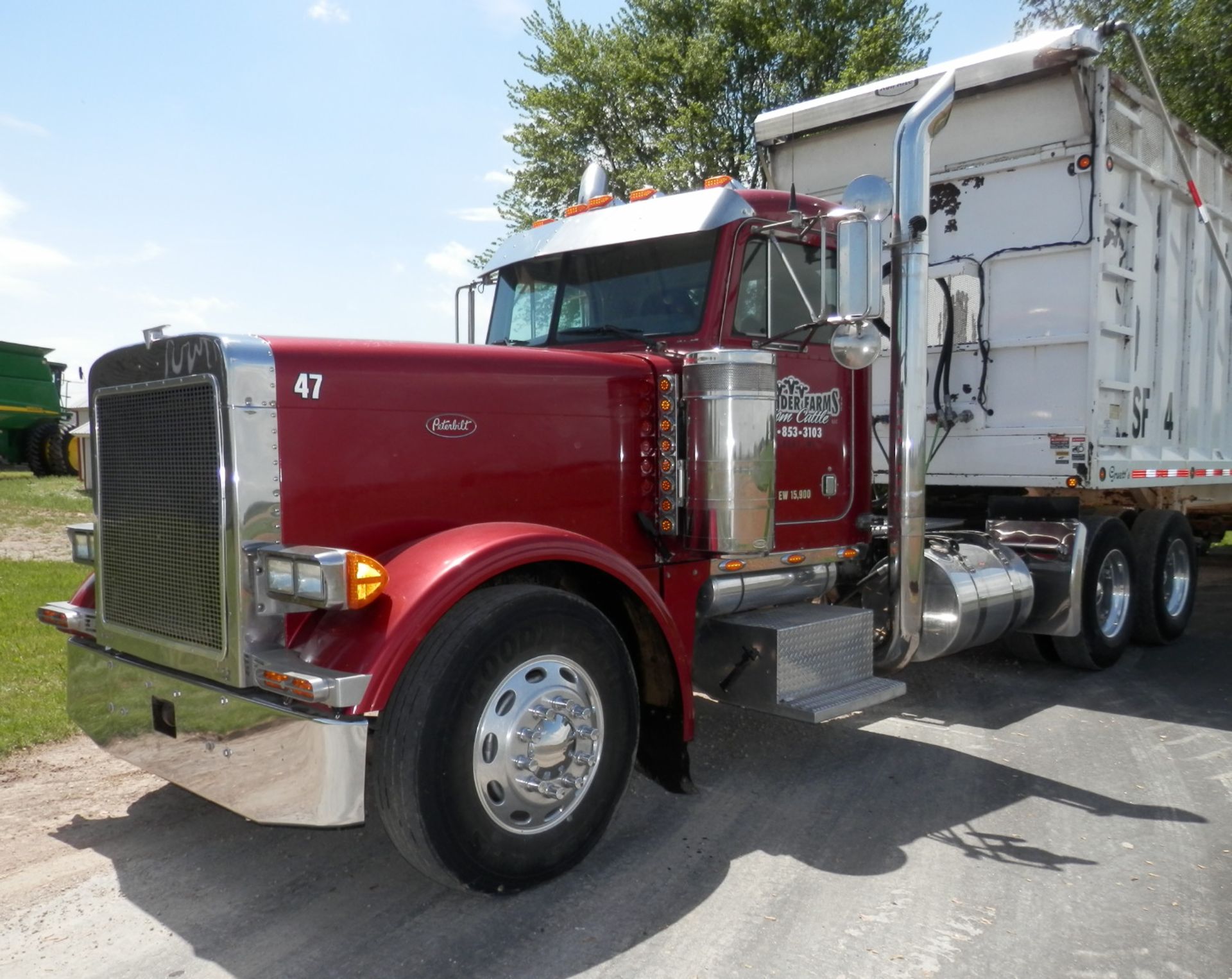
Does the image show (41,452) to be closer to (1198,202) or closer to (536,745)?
(1198,202)

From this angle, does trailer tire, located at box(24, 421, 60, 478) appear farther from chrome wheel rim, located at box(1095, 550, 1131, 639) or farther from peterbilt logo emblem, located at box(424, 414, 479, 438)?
peterbilt logo emblem, located at box(424, 414, 479, 438)

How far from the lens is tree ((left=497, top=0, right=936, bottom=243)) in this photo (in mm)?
19125

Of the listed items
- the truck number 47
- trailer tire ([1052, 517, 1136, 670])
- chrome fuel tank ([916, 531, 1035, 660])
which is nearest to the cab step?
Result: chrome fuel tank ([916, 531, 1035, 660])

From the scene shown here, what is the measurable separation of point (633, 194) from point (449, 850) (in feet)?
9.39

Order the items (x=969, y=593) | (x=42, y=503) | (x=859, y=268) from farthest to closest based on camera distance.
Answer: (x=42, y=503) < (x=969, y=593) < (x=859, y=268)

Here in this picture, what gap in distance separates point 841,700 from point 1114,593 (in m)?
3.40

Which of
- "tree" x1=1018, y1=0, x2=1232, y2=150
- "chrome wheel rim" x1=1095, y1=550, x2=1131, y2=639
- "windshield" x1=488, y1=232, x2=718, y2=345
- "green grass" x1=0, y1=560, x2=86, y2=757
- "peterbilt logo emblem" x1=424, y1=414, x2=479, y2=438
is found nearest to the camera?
"peterbilt logo emblem" x1=424, y1=414, x2=479, y2=438

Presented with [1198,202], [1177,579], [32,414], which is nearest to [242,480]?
[1198,202]

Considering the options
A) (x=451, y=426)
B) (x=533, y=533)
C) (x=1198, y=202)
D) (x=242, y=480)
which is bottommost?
(x=533, y=533)

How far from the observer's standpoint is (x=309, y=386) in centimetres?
314

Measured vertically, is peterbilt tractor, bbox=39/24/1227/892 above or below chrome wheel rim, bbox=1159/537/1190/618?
above

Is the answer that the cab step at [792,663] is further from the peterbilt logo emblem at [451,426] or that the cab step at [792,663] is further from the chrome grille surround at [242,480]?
the chrome grille surround at [242,480]

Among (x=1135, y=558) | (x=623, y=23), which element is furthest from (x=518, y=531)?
(x=623, y=23)

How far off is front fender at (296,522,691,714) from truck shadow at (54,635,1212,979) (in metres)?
0.79
